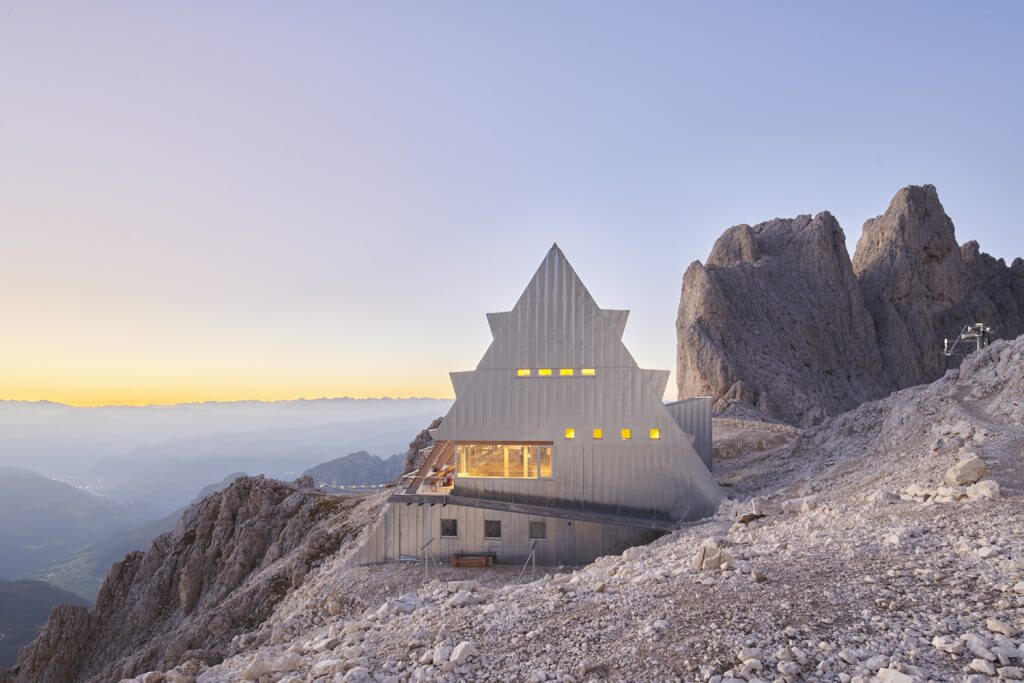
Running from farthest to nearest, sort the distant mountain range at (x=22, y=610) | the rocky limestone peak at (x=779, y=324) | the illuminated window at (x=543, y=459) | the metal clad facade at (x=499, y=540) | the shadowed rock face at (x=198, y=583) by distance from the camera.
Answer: the distant mountain range at (x=22, y=610) → the rocky limestone peak at (x=779, y=324) → the shadowed rock face at (x=198, y=583) → the illuminated window at (x=543, y=459) → the metal clad facade at (x=499, y=540)

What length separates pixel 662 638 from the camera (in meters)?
10.0

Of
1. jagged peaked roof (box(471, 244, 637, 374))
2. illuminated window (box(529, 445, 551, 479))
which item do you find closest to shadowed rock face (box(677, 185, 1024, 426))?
jagged peaked roof (box(471, 244, 637, 374))

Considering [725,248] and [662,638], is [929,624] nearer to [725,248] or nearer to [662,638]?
[662,638]

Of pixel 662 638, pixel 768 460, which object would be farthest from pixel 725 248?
pixel 662 638

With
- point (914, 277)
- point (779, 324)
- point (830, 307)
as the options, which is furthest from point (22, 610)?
point (914, 277)

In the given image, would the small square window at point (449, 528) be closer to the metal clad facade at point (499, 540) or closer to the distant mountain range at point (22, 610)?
the metal clad facade at point (499, 540)

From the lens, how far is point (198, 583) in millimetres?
33875

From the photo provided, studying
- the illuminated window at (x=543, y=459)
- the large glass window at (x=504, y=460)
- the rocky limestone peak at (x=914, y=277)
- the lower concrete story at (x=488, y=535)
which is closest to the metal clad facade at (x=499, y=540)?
the lower concrete story at (x=488, y=535)

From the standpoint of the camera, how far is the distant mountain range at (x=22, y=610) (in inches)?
4043

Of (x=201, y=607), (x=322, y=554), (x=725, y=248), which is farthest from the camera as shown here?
(x=725, y=248)

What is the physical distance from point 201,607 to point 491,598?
25179mm

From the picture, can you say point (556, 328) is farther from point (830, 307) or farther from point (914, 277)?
point (914, 277)

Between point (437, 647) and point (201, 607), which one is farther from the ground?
point (437, 647)

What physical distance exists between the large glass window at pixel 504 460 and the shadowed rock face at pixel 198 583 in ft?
26.1
